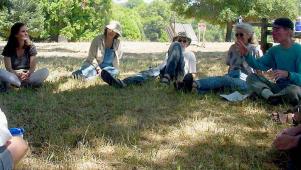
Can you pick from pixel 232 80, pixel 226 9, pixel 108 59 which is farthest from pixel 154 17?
pixel 232 80

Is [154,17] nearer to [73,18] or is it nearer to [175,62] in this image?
→ [73,18]

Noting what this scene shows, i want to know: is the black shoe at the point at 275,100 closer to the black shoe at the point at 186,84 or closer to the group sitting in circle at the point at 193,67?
the group sitting in circle at the point at 193,67

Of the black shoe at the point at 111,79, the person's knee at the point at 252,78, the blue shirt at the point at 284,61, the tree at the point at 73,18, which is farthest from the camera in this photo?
the tree at the point at 73,18

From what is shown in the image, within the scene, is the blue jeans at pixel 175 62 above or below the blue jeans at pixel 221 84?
above

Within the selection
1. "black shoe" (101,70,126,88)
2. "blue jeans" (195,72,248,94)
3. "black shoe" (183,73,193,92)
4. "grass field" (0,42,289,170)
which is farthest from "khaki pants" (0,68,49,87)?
"blue jeans" (195,72,248,94)

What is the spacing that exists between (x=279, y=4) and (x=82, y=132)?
42.9m

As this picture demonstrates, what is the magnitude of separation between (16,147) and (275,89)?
3839mm

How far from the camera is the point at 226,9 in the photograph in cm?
4178

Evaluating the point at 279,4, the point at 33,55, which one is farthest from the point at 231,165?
the point at 279,4

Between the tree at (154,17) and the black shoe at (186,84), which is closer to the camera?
the black shoe at (186,84)

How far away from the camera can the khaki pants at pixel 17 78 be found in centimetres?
623

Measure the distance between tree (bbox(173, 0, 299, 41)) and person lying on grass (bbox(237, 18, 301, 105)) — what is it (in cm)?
3661

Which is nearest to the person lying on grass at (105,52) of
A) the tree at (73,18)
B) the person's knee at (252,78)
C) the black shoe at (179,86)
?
the black shoe at (179,86)

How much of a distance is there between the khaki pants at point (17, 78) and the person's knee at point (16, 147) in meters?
3.56
